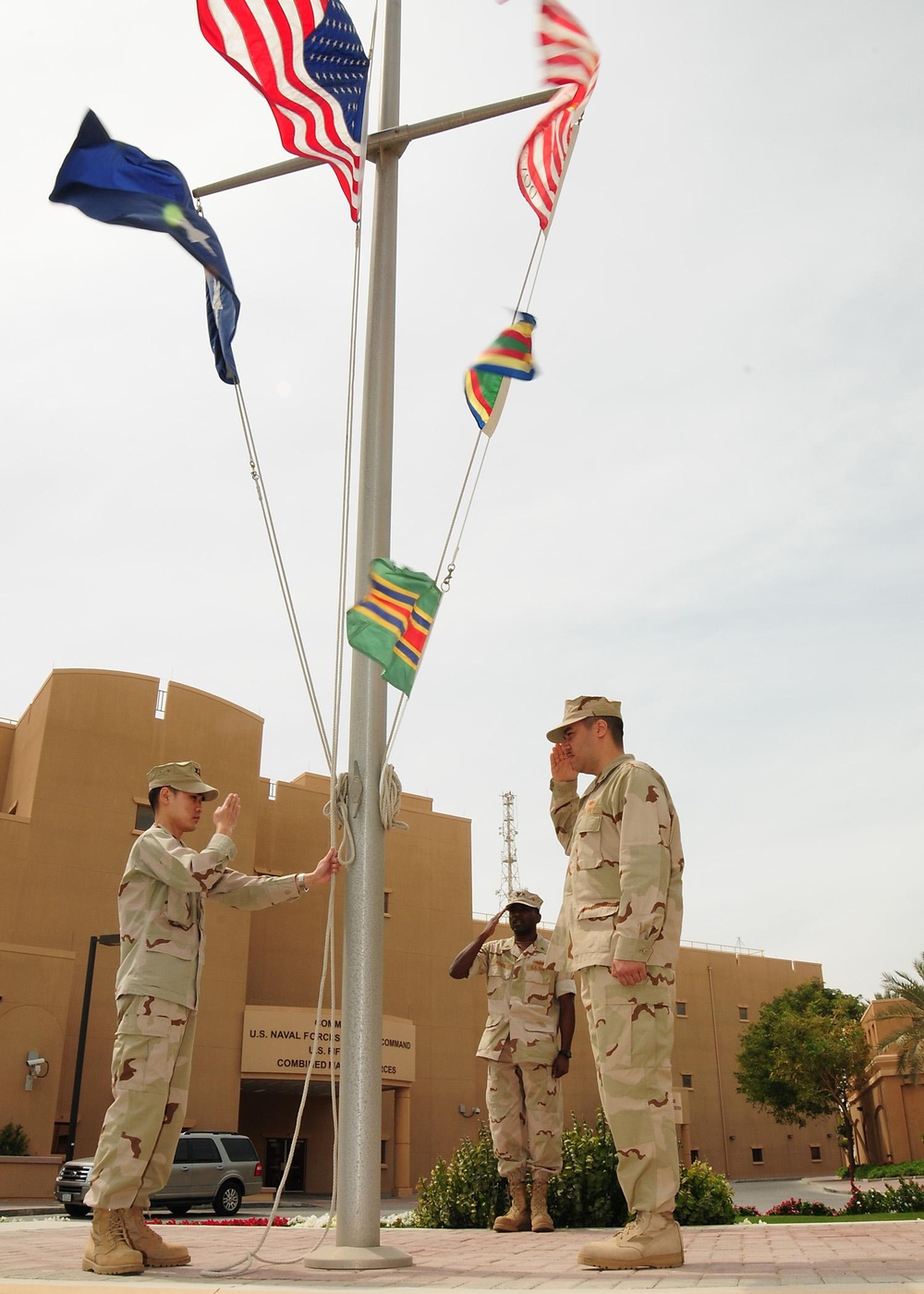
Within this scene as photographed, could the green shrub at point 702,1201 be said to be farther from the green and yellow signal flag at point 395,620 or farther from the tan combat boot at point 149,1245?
the green and yellow signal flag at point 395,620

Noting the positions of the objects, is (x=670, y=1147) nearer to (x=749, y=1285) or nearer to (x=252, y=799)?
(x=749, y=1285)

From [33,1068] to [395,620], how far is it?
21.3 metres

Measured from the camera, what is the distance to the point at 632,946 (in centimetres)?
431

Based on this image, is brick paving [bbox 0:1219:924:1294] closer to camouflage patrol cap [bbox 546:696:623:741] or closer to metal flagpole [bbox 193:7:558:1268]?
metal flagpole [bbox 193:7:558:1268]

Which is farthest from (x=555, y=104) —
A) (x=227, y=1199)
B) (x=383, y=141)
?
(x=227, y=1199)

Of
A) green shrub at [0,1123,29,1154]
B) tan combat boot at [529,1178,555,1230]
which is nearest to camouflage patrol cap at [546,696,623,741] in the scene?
tan combat boot at [529,1178,555,1230]

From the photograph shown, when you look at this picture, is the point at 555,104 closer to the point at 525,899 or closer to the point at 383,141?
the point at 383,141

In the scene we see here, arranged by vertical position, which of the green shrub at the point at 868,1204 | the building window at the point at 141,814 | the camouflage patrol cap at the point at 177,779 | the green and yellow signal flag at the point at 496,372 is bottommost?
the green shrub at the point at 868,1204

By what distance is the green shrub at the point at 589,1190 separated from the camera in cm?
741

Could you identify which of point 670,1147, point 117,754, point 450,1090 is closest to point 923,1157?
point 450,1090

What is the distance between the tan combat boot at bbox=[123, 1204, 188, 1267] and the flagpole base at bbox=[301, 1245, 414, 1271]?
0.56 m

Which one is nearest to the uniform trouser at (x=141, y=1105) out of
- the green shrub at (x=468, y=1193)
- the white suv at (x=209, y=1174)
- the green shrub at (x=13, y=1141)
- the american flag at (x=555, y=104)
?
the green shrub at (x=468, y=1193)

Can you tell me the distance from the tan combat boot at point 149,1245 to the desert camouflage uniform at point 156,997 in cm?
6

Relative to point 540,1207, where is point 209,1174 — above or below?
below
